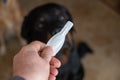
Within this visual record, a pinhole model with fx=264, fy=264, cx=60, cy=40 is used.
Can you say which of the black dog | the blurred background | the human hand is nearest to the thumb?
the human hand

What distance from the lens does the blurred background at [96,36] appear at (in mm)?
1823

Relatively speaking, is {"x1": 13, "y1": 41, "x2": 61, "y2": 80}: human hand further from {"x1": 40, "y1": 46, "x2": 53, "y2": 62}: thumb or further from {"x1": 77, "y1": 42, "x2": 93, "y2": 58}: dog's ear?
{"x1": 77, "y1": 42, "x2": 93, "y2": 58}: dog's ear

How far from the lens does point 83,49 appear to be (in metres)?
1.88

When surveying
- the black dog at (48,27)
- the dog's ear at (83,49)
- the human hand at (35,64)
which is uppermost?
the dog's ear at (83,49)

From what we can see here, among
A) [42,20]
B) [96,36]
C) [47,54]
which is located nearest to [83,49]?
[96,36]

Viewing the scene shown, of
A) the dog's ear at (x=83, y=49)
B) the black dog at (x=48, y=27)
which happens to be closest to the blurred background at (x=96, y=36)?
the dog's ear at (x=83, y=49)

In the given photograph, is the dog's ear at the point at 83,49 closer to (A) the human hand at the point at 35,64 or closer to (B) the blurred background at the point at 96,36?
(B) the blurred background at the point at 96,36

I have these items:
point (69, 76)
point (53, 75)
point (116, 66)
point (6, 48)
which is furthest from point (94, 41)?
point (53, 75)

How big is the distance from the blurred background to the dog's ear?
36 mm

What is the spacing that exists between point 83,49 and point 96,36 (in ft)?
0.60

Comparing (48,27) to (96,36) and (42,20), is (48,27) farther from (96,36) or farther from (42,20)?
(96,36)

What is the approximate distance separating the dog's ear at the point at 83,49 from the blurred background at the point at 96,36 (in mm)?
36

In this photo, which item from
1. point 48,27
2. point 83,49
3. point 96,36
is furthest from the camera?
point 96,36

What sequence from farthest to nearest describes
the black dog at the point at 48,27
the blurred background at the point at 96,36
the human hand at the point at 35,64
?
the blurred background at the point at 96,36
the black dog at the point at 48,27
the human hand at the point at 35,64
